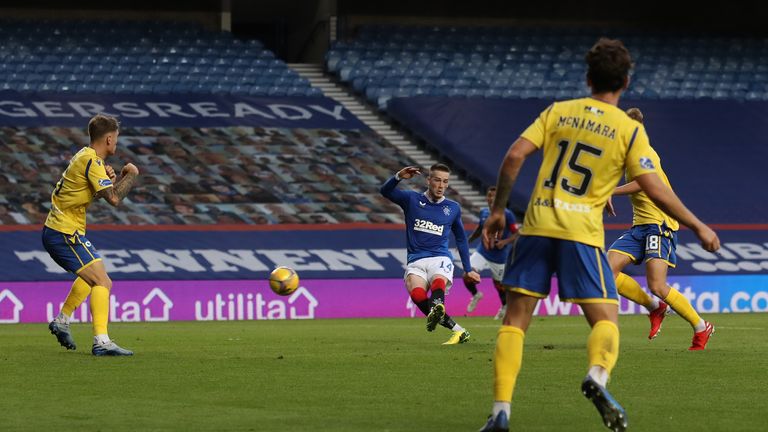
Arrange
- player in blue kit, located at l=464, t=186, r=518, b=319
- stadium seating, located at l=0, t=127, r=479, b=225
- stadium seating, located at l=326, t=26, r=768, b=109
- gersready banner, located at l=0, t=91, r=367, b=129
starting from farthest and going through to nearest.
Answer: stadium seating, located at l=326, t=26, r=768, b=109 → gersready banner, located at l=0, t=91, r=367, b=129 → stadium seating, located at l=0, t=127, r=479, b=225 → player in blue kit, located at l=464, t=186, r=518, b=319

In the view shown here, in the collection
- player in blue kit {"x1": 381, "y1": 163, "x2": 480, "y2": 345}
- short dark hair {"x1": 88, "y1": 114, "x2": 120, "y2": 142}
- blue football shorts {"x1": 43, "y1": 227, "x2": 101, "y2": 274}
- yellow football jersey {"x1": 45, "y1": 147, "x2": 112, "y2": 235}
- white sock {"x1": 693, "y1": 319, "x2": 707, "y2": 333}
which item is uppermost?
short dark hair {"x1": 88, "y1": 114, "x2": 120, "y2": 142}

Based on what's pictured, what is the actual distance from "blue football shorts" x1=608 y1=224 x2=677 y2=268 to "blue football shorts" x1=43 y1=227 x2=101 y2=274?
17.3 feet

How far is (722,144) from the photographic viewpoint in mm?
32250

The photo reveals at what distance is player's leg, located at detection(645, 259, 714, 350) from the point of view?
44.8ft

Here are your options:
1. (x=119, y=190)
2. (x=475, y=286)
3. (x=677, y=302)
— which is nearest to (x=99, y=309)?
(x=119, y=190)

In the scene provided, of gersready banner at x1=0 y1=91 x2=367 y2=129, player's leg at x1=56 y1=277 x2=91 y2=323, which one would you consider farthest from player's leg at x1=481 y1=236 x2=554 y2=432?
gersready banner at x1=0 y1=91 x2=367 y2=129

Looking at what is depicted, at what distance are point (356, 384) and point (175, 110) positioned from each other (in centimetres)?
2183

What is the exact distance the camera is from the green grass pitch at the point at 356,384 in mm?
7801

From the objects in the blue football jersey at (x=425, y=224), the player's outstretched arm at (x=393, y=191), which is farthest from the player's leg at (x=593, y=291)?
the blue football jersey at (x=425, y=224)

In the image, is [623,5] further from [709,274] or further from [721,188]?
[709,274]

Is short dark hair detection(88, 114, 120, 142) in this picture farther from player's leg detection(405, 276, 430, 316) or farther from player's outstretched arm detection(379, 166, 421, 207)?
player's leg detection(405, 276, 430, 316)

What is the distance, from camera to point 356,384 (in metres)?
10.0

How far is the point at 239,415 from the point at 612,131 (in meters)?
2.75

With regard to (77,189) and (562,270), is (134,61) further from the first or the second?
(562,270)
